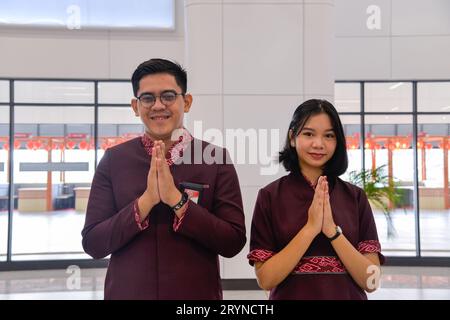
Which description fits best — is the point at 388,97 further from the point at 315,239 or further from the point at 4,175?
the point at 4,175

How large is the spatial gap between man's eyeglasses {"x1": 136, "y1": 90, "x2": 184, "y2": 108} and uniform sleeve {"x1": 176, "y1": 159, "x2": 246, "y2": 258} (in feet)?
0.86

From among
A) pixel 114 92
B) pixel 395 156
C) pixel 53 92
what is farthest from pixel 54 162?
pixel 395 156

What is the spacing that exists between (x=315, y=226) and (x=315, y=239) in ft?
0.30

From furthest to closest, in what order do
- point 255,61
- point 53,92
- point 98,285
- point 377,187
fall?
1. point 53,92
2. point 377,187
3. point 98,285
4. point 255,61

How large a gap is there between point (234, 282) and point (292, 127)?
156 inches

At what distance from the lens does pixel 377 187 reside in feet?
20.4

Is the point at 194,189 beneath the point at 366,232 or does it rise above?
above

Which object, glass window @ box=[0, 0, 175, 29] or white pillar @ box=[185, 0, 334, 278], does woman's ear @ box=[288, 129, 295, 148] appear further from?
glass window @ box=[0, 0, 175, 29]

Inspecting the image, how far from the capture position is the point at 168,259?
1205 mm

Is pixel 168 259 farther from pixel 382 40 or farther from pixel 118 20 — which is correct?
pixel 382 40

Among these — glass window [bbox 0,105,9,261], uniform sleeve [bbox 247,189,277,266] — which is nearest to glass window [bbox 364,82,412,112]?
glass window [bbox 0,105,9,261]

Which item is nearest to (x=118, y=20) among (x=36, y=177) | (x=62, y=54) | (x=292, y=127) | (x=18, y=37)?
(x=62, y=54)

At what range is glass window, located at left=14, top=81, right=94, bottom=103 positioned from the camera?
6.45m

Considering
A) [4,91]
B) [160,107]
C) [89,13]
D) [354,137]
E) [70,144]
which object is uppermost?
[89,13]
